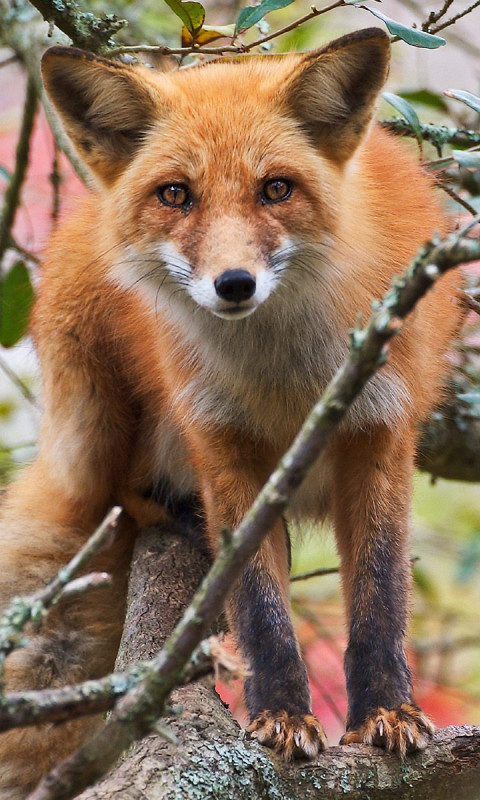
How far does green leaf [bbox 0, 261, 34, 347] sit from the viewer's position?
561cm

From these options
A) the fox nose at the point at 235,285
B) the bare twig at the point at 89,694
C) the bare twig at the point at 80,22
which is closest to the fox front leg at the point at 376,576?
the fox nose at the point at 235,285

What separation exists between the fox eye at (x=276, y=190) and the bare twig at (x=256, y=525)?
1.63 m

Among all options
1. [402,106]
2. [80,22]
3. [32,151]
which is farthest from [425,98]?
[32,151]

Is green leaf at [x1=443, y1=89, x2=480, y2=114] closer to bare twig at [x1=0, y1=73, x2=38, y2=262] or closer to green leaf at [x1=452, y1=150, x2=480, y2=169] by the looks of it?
green leaf at [x1=452, y1=150, x2=480, y2=169]

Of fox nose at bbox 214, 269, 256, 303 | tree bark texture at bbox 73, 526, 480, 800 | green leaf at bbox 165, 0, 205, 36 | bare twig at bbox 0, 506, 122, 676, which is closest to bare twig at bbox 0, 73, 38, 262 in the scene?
green leaf at bbox 165, 0, 205, 36

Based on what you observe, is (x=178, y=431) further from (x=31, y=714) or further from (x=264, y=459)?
(x=31, y=714)

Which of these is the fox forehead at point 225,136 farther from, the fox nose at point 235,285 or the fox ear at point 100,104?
the fox nose at point 235,285

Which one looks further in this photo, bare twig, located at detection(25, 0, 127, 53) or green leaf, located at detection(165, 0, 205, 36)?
bare twig, located at detection(25, 0, 127, 53)

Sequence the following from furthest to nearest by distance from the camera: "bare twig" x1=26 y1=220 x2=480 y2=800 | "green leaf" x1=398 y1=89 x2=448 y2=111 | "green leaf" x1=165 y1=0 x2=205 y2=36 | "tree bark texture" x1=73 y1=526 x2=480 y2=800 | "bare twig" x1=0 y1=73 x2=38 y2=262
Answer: "bare twig" x1=0 y1=73 x2=38 y2=262
"green leaf" x1=398 y1=89 x2=448 y2=111
"green leaf" x1=165 y1=0 x2=205 y2=36
"tree bark texture" x1=73 y1=526 x2=480 y2=800
"bare twig" x1=26 y1=220 x2=480 y2=800

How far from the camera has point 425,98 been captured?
536 cm

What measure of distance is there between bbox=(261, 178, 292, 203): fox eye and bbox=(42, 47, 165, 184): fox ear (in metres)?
0.67

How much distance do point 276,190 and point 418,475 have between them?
240cm

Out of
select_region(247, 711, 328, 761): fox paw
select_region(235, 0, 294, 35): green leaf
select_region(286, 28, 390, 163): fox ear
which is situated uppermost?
select_region(235, 0, 294, 35): green leaf

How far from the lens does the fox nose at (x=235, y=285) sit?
2.96m
